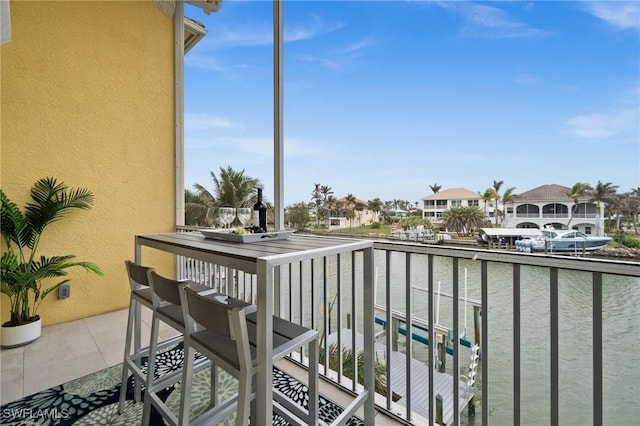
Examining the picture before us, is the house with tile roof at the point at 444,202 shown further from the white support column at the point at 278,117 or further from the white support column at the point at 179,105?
the white support column at the point at 179,105

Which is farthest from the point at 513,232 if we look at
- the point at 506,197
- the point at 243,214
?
the point at 243,214

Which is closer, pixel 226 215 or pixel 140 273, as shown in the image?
pixel 140 273

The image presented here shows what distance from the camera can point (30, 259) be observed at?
106 inches

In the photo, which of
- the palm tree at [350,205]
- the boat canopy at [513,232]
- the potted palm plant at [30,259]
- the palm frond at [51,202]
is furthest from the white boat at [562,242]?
the palm frond at [51,202]

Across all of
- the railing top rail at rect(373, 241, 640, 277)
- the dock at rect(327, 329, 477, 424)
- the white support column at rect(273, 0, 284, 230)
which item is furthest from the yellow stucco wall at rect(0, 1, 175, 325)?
the railing top rail at rect(373, 241, 640, 277)

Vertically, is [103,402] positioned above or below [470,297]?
below

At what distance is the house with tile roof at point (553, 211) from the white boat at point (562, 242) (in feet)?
0.07

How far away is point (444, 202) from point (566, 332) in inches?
29.9

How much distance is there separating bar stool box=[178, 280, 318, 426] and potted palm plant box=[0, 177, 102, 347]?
210 centimetres

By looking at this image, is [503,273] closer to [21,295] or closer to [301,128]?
[301,128]

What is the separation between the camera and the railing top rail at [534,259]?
102 centimetres

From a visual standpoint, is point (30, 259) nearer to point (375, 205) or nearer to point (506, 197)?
point (375, 205)

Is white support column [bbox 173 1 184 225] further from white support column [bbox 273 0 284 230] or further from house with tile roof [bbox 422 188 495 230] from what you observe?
house with tile roof [bbox 422 188 495 230]

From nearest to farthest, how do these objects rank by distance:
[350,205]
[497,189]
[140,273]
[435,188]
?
[497,189], [140,273], [435,188], [350,205]
